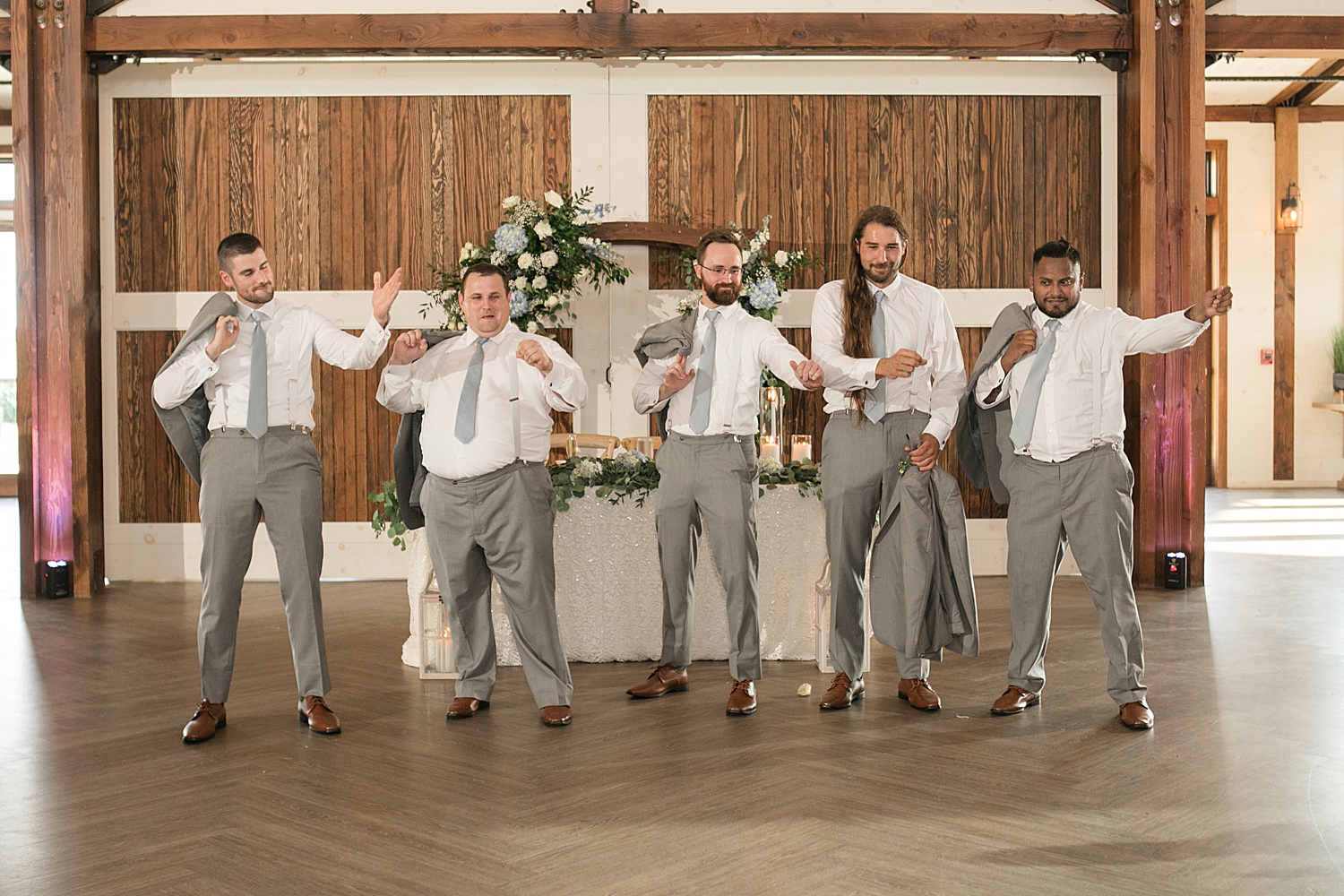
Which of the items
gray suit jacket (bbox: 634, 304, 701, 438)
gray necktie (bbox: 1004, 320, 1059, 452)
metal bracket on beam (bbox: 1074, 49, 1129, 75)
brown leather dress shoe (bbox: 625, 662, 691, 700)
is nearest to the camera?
gray necktie (bbox: 1004, 320, 1059, 452)

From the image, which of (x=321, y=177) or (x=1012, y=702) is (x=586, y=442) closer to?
(x=1012, y=702)

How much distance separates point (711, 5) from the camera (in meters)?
7.07

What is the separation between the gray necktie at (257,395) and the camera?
3857mm

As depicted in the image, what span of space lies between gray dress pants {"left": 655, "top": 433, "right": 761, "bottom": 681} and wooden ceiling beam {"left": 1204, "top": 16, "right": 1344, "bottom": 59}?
15.9 feet

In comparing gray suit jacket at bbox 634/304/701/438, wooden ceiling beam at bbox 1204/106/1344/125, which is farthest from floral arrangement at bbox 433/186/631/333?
wooden ceiling beam at bbox 1204/106/1344/125

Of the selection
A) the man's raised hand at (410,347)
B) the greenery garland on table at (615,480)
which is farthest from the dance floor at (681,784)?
the man's raised hand at (410,347)

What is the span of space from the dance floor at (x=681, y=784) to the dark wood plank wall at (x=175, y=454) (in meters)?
2.17

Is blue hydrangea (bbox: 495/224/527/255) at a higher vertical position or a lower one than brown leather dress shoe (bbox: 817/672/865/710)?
higher

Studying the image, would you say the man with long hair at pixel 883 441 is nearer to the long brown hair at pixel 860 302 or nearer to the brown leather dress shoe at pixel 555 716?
the long brown hair at pixel 860 302

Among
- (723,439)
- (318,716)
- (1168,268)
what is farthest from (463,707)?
(1168,268)

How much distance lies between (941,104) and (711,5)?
1.62 metres

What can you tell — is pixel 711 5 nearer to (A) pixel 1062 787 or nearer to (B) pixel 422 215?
(B) pixel 422 215

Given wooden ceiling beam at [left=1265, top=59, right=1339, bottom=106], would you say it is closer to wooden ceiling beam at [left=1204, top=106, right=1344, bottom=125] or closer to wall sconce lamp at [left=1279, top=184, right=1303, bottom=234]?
wooden ceiling beam at [left=1204, top=106, right=1344, bottom=125]

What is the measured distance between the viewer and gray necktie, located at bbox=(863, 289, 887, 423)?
13.4ft
